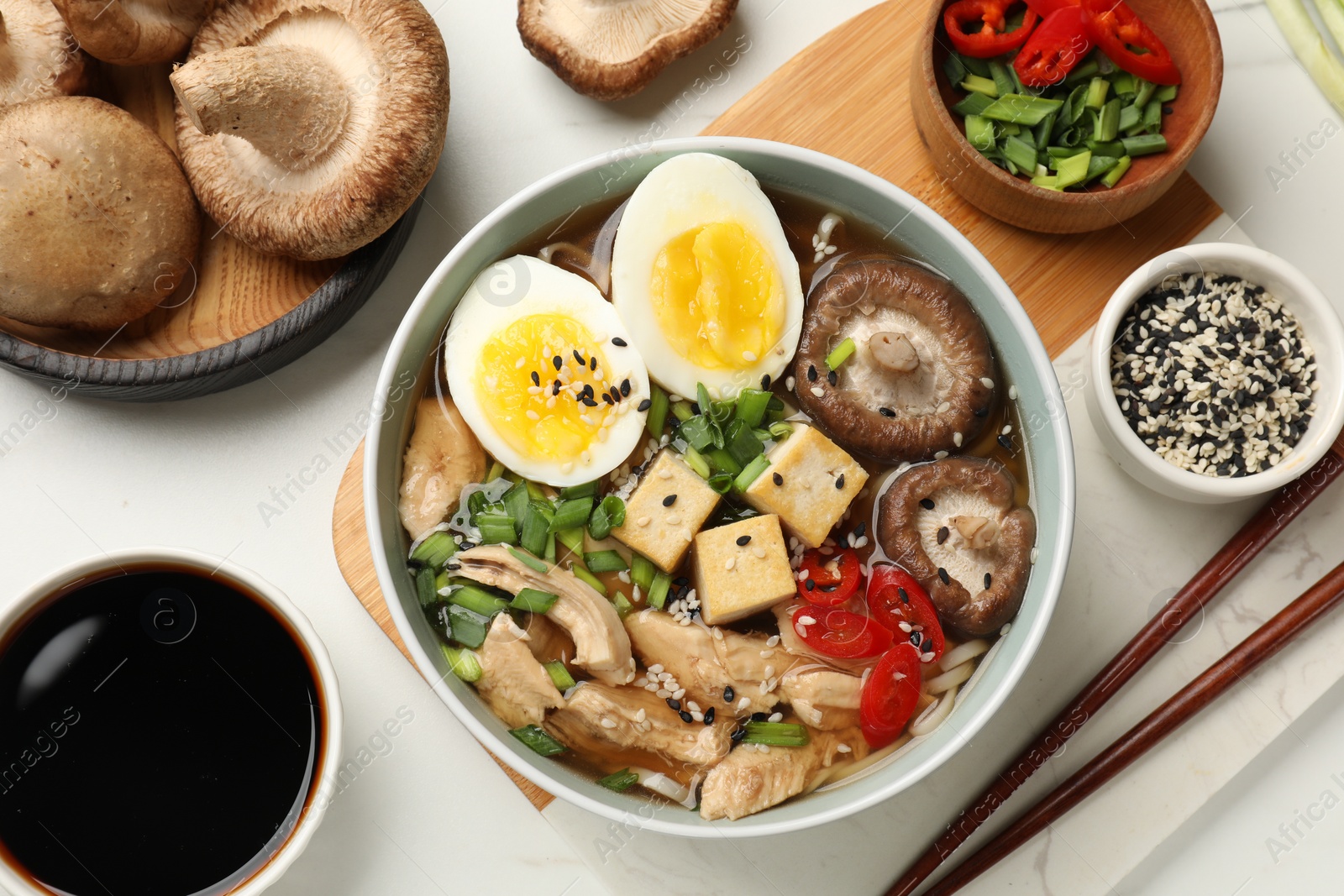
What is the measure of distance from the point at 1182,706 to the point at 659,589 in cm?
127

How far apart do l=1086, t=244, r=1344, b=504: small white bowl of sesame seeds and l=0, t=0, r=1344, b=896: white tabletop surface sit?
266mm

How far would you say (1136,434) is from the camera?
2234 mm

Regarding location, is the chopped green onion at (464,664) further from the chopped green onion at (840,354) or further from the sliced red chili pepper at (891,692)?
the chopped green onion at (840,354)

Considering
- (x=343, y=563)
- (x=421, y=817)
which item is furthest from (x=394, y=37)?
(x=421, y=817)

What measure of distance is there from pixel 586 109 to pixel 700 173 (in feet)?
1.98

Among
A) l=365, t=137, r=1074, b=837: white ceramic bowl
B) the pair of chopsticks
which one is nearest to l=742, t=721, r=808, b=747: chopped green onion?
l=365, t=137, r=1074, b=837: white ceramic bowl

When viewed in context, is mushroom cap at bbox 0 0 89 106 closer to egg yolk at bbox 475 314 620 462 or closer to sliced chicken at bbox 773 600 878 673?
egg yolk at bbox 475 314 620 462

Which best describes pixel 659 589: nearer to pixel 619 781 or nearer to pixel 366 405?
pixel 619 781

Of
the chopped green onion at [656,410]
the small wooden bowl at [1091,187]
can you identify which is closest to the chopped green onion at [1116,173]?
the small wooden bowl at [1091,187]

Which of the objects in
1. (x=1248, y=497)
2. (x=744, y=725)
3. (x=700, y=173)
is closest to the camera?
(x=700, y=173)

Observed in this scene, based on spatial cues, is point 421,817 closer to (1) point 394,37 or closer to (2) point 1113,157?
(1) point 394,37

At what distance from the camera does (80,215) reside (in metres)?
2.11

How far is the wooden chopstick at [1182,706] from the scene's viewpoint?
2281 mm

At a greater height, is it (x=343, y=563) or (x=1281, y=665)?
(x=343, y=563)
